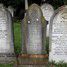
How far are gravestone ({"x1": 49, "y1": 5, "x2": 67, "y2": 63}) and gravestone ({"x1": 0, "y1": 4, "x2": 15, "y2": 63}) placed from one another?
1.31m

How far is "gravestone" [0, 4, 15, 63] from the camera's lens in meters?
10.5

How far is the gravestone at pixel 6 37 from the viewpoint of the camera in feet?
34.6

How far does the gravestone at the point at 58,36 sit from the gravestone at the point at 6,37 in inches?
51.8

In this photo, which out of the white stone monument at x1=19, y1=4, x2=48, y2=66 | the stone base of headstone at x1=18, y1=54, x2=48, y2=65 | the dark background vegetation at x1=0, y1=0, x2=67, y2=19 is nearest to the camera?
the stone base of headstone at x1=18, y1=54, x2=48, y2=65

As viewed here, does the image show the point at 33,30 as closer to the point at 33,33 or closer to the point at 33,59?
the point at 33,33

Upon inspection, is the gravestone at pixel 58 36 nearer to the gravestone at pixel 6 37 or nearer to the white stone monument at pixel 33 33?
the white stone monument at pixel 33 33

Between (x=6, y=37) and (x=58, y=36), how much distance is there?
1665 mm

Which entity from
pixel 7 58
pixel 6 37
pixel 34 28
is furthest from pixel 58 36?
pixel 7 58

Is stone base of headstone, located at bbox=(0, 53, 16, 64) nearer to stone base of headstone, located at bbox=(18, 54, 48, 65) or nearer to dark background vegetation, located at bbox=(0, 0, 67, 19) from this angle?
stone base of headstone, located at bbox=(18, 54, 48, 65)

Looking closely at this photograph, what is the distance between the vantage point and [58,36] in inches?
401

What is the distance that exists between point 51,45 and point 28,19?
111cm

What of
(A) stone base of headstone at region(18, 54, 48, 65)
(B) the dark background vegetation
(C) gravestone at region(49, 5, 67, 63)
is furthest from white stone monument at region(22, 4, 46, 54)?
(B) the dark background vegetation

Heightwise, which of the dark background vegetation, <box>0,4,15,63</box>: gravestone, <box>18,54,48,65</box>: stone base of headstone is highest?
the dark background vegetation

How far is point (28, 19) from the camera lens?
1054 centimetres
